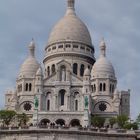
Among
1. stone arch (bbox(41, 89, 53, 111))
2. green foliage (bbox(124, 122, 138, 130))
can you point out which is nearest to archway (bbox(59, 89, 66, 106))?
stone arch (bbox(41, 89, 53, 111))

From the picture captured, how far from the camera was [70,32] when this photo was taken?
12781cm

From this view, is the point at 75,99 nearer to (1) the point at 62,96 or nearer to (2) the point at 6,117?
(1) the point at 62,96

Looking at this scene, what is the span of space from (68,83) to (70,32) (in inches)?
554

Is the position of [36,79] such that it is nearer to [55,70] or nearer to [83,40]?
[55,70]

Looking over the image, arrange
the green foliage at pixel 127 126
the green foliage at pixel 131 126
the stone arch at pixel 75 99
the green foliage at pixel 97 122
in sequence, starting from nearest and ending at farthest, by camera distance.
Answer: the green foliage at pixel 131 126 < the green foliage at pixel 127 126 < the green foliage at pixel 97 122 < the stone arch at pixel 75 99

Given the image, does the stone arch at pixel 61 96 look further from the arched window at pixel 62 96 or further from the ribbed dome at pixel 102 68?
the ribbed dome at pixel 102 68

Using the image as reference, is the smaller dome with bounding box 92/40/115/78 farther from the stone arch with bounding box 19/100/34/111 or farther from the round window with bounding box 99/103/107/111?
the stone arch with bounding box 19/100/34/111

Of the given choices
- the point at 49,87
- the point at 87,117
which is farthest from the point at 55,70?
the point at 87,117

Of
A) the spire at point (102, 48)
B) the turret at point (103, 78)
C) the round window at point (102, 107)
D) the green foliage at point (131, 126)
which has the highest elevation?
the spire at point (102, 48)

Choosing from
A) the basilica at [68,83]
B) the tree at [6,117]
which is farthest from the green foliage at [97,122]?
the tree at [6,117]

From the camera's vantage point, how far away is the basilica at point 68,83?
372 ft

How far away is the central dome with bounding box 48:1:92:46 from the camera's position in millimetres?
127744

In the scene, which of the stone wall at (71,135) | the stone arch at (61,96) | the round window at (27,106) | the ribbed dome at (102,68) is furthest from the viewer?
the ribbed dome at (102,68)

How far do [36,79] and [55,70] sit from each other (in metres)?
6.26
